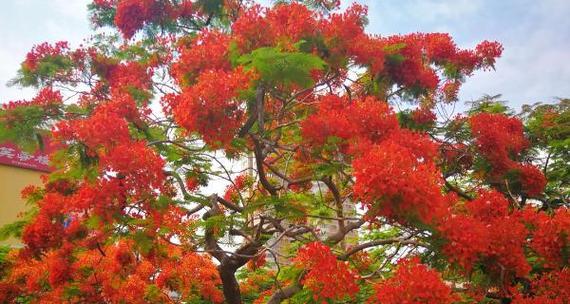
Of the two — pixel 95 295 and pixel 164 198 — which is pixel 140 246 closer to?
pixel 164 198

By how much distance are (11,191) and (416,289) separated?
13121 mm

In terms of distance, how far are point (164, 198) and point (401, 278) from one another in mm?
2452

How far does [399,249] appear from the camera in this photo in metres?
5.65

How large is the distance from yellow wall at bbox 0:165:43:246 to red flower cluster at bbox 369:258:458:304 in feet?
41.1

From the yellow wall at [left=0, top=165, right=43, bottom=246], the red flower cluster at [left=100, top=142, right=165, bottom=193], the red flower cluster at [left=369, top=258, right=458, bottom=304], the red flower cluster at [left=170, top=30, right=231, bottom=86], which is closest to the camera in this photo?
the red flower cluster at [left=369, top=258, right=458, bottom=304]

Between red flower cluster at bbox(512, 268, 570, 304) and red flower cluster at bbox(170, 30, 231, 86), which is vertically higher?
red flower cluster at bbox(170, 30, 231, 86)

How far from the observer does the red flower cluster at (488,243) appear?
4066mm

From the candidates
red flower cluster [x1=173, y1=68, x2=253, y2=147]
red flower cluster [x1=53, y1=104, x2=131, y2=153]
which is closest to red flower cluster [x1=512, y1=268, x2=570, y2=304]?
red flower cluster [x1=173, y1=68, x2=253, y2=147]

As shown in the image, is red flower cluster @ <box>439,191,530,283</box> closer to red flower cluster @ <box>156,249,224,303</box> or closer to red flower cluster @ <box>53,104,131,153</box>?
red flower cluster @ <box>53,104,131,153</box>

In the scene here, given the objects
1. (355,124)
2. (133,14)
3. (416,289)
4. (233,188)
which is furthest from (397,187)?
(133,14)

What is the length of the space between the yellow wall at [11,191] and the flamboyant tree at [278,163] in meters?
5.87

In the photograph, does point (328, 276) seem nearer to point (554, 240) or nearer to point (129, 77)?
point (554, 240)

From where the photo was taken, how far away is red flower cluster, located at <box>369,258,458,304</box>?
12.0 feet

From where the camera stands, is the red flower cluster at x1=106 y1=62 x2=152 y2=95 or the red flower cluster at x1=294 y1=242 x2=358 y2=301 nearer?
the red flower cluster at x1=294 y1=242 x2=358 y2=301
